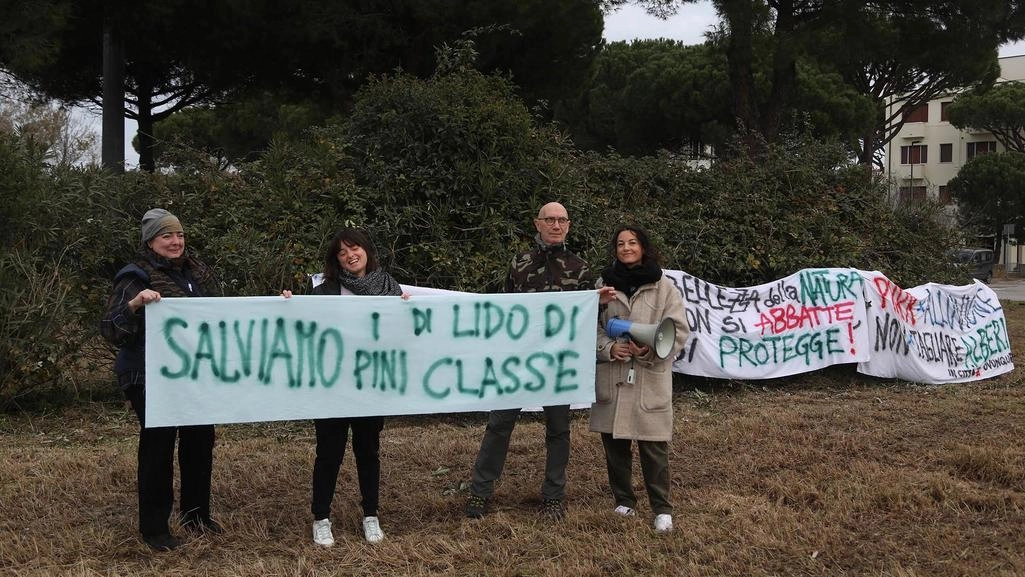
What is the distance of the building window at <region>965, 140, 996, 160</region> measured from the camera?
5594cm

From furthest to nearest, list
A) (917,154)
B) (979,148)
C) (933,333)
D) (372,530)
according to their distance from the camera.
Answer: (917,154), (979,148), (933,333), (372,530)

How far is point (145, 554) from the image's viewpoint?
12.7 ft

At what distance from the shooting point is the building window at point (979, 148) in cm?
5594

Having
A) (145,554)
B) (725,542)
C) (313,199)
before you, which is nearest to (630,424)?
(725,542)

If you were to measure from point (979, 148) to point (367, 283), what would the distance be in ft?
202

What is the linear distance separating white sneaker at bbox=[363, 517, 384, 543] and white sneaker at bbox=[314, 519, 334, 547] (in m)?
0.16

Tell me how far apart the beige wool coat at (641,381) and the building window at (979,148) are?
194 ft

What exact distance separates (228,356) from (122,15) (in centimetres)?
1024

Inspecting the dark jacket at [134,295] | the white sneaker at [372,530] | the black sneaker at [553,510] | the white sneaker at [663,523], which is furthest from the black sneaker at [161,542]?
the white sneaker at [663,523]

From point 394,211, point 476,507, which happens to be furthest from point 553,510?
point 394,211

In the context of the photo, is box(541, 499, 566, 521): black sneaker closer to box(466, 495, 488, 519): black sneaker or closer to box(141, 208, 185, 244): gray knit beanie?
box(466, 495, 488, 519): black sneaker

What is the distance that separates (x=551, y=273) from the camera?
4.52 m

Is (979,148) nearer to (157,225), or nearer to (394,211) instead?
(394,211)

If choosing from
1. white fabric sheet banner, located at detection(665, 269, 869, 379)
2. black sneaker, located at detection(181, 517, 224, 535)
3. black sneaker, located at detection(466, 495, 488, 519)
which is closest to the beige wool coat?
black sneaker, located at detection(466, 495, 488, 519)
